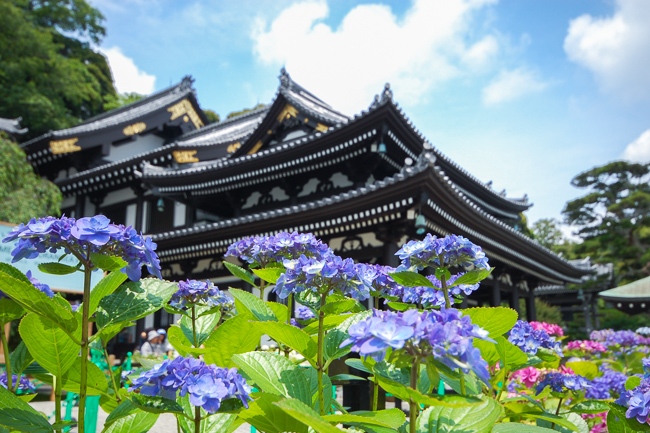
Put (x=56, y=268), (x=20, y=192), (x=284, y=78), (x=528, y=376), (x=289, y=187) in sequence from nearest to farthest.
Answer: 1. (x=56, y=268)
2. (x=528, y=376)
3. (x=289, y=187)
4. (x=284, y=78)
5. (x=20, y=192)

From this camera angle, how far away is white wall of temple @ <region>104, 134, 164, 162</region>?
628 inches

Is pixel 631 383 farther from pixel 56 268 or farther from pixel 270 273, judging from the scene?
pixel 56 268

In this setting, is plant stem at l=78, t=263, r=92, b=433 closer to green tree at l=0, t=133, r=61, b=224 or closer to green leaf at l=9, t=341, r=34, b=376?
green leaf at l=9, t=341, r=34, b=376

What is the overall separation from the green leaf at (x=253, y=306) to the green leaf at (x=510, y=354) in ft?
2.28

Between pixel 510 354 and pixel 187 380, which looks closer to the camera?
pixel 187 380

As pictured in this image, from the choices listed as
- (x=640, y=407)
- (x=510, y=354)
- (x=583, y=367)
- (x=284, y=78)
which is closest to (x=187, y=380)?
(x=510, y=354)

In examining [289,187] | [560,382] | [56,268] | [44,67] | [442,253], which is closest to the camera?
[56,268]

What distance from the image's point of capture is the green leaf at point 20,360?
4.88 ft

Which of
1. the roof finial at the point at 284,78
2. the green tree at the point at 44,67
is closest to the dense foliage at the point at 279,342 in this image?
the roof finial at the point at 284,78

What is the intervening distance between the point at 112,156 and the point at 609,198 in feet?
80.1

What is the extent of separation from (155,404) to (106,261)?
35 centimetres

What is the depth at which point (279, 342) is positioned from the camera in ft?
4.42

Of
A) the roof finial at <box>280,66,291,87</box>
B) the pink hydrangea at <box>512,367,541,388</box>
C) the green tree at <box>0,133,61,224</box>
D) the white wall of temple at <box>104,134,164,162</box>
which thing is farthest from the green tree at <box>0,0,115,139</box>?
the pink hydrangea at <box>512,367,541,388</box>

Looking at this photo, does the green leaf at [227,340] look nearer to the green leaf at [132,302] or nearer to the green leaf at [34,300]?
the green leaf at [132,302]
